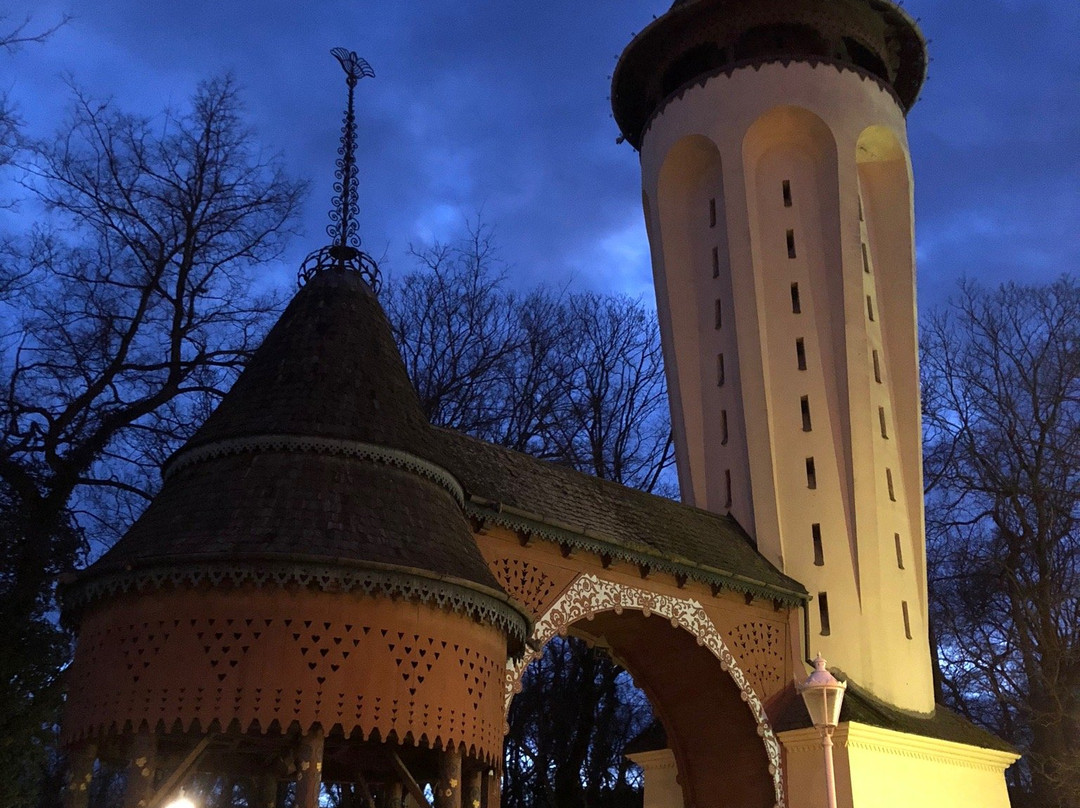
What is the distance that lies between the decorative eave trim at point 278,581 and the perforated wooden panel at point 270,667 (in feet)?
0.35

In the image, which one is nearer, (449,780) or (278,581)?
(278,581)

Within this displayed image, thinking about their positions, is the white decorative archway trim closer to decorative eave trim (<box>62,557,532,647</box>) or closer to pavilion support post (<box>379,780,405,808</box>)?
pavilion support post (<box>379,780,405,808</box>)

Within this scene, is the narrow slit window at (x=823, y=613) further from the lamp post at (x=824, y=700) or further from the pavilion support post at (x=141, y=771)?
the pavilion support post at (x=141, y=771)

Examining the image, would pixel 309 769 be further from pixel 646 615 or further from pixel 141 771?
pixel 646 615

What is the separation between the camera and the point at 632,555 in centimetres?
1648

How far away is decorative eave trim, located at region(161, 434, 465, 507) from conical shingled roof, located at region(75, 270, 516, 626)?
0.01 m

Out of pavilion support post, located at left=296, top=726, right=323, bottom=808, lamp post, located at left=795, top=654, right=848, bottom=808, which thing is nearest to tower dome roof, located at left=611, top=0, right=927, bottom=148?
lamp post, located at left=795, top=654, right=848, bottom=808

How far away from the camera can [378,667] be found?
10.5 metres

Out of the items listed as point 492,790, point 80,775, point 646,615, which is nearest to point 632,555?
point 646,615

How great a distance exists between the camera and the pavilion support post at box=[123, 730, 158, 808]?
975 centimetres

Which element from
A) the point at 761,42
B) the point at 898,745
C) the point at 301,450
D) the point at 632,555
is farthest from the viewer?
the point at 761,42

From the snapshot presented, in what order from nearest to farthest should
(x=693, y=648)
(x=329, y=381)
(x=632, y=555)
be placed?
1. (x=329, y=381)
2. (x=632, y=555)
3. (x=693, y=648)

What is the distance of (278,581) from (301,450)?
1818mm

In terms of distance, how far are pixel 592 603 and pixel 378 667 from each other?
235 inches
